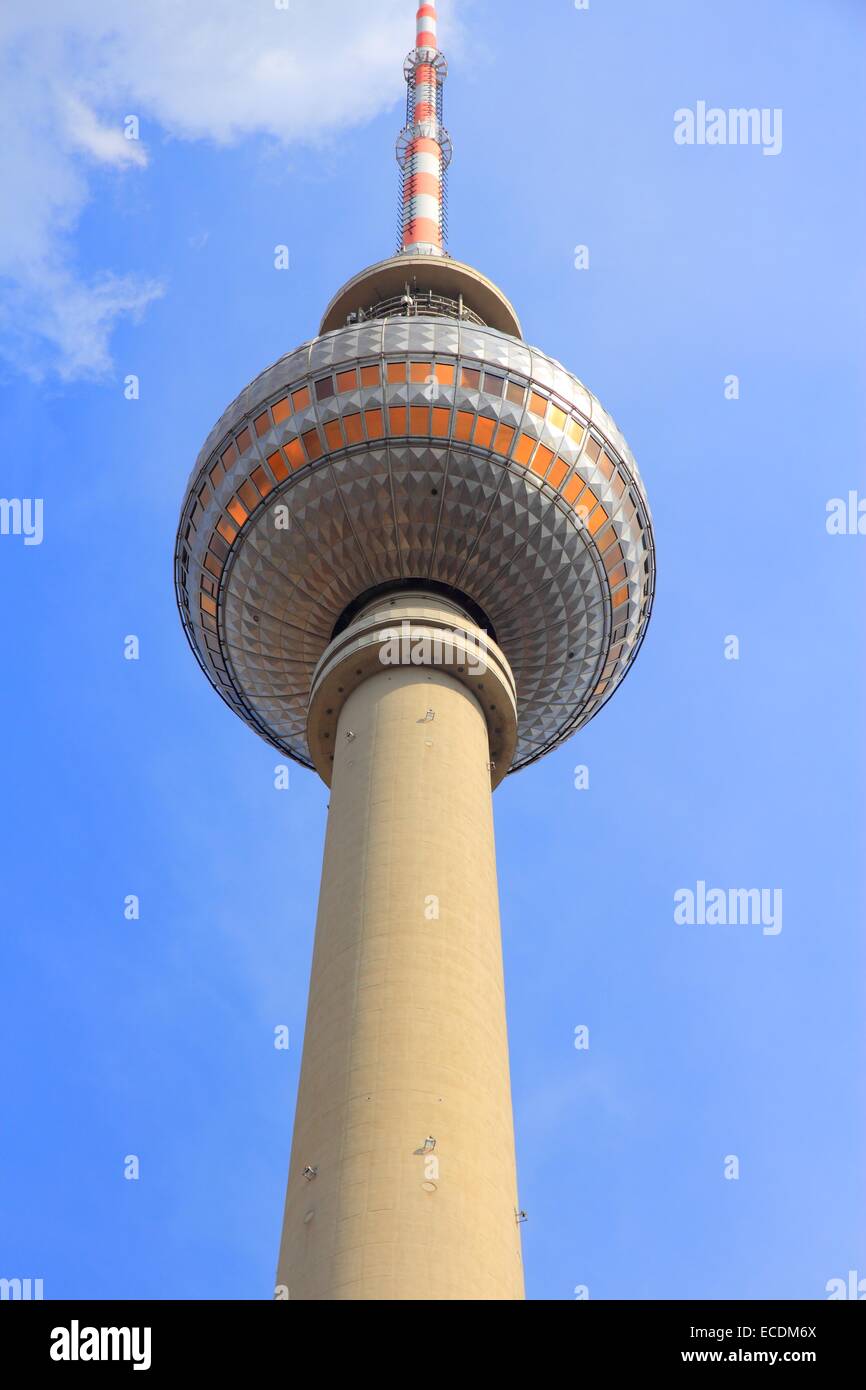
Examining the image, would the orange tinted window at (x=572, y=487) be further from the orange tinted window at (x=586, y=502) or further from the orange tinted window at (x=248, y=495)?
the orange tinted window at (x=248, y=495)

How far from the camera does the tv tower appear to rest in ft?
96.4

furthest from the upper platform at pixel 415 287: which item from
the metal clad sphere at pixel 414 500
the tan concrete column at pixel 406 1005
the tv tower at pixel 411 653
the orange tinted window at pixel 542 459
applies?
the tan concrete column at pixel 406 1005

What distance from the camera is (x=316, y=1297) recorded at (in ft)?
89.6

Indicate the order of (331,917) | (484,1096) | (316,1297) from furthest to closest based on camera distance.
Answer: (331,917) < (484,1096) < (316,1297)

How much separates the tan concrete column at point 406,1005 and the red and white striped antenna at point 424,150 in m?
22.3

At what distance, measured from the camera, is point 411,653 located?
39.7m

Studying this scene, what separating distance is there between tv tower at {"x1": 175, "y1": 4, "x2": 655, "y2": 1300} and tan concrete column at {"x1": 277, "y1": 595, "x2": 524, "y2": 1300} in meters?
0.06

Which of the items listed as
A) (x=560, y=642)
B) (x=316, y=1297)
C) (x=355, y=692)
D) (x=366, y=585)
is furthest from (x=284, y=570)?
(x=316, y=1297)

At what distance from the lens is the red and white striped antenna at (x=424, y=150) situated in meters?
59.2

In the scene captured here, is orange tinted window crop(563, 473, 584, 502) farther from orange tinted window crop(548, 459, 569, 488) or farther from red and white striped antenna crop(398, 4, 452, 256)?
red and white striped antenna crop(398, 4, 452, 256)

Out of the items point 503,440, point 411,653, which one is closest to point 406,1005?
point 411,653
